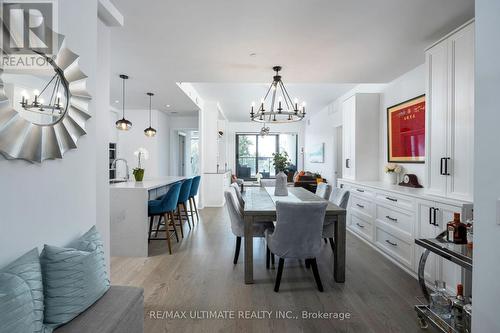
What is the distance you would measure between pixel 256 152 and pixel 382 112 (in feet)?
21.6

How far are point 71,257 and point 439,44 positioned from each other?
145 inches

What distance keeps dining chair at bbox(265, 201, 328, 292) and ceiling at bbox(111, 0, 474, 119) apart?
68.6 inches

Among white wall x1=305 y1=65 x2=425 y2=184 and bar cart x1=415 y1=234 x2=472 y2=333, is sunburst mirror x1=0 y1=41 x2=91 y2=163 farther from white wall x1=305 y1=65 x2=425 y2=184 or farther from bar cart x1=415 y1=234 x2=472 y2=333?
white wall x1=305 y1=65 x2=425 y2=184

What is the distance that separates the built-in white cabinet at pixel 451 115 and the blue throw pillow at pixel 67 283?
2.97m

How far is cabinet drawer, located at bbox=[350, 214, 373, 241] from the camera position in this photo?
3.93 metres

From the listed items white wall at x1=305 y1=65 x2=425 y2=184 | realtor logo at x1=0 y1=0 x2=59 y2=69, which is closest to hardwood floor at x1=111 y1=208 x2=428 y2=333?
white wall at x1=305 y1=65 x2=425 y2=184

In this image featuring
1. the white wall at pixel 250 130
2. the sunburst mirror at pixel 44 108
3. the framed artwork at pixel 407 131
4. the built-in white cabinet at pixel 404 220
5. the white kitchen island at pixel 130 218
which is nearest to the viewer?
the sunburst mirror at pixel 44 108

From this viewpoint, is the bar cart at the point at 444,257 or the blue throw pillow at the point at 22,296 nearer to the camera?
the blue throw pillow at the point at 22,296

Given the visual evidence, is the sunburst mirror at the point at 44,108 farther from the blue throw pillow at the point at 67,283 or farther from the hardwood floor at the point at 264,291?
the hardwood floor at the point at 264,291

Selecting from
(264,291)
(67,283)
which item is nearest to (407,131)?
(264,291)

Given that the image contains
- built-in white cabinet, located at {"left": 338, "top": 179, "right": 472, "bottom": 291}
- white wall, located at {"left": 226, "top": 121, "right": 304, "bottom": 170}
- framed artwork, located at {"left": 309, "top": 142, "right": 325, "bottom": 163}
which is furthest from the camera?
white wall, located at {"left": 226, "top": 121, "right": 304, "bottom": 170}

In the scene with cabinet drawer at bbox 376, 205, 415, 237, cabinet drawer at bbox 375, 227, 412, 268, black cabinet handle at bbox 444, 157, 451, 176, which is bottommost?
cabinet drawer at bbox 375, 227, 412, 268

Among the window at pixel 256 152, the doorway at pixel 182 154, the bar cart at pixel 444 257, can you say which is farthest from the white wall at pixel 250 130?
the bar cart at pixel 444 257

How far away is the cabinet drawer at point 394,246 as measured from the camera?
3008mm
